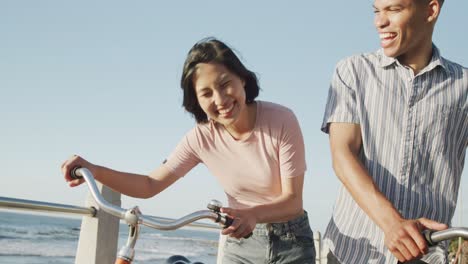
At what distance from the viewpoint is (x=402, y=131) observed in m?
2.28

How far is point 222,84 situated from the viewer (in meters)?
2.56

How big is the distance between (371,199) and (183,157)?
3.13 feet

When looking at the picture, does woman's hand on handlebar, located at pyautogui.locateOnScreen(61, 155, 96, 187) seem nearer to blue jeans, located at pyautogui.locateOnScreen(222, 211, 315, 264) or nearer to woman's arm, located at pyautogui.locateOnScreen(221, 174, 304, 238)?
woman's arm, located at pyautogui.locateOnScreen(221, 174, 304, 238)

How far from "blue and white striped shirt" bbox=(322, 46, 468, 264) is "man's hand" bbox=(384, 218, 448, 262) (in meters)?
0.50

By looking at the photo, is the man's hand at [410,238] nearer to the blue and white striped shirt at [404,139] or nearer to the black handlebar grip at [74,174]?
the blue and white striped shirt at [404,139]

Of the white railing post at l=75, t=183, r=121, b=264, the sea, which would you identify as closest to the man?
the white railing post at l=75, t=183, r=121, b=264

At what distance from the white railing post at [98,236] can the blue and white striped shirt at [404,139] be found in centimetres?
111

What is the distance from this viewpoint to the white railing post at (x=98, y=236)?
2939mm

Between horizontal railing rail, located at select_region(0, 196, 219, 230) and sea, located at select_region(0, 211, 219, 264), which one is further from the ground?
sea, located at select_region(0, 211, 219, 264)

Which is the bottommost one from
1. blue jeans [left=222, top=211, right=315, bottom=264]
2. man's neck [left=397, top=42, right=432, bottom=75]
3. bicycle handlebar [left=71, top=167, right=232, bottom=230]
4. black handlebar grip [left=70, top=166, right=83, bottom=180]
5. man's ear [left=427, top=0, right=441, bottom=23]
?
bicycle handlebar [left=71, top=167, right=232, bottom=230]

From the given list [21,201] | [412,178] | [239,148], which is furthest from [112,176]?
[412,178]

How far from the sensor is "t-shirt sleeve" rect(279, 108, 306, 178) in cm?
262

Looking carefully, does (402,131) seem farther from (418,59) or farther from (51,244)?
(51,244)

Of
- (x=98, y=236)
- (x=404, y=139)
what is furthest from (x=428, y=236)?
(x=98, y=236)
